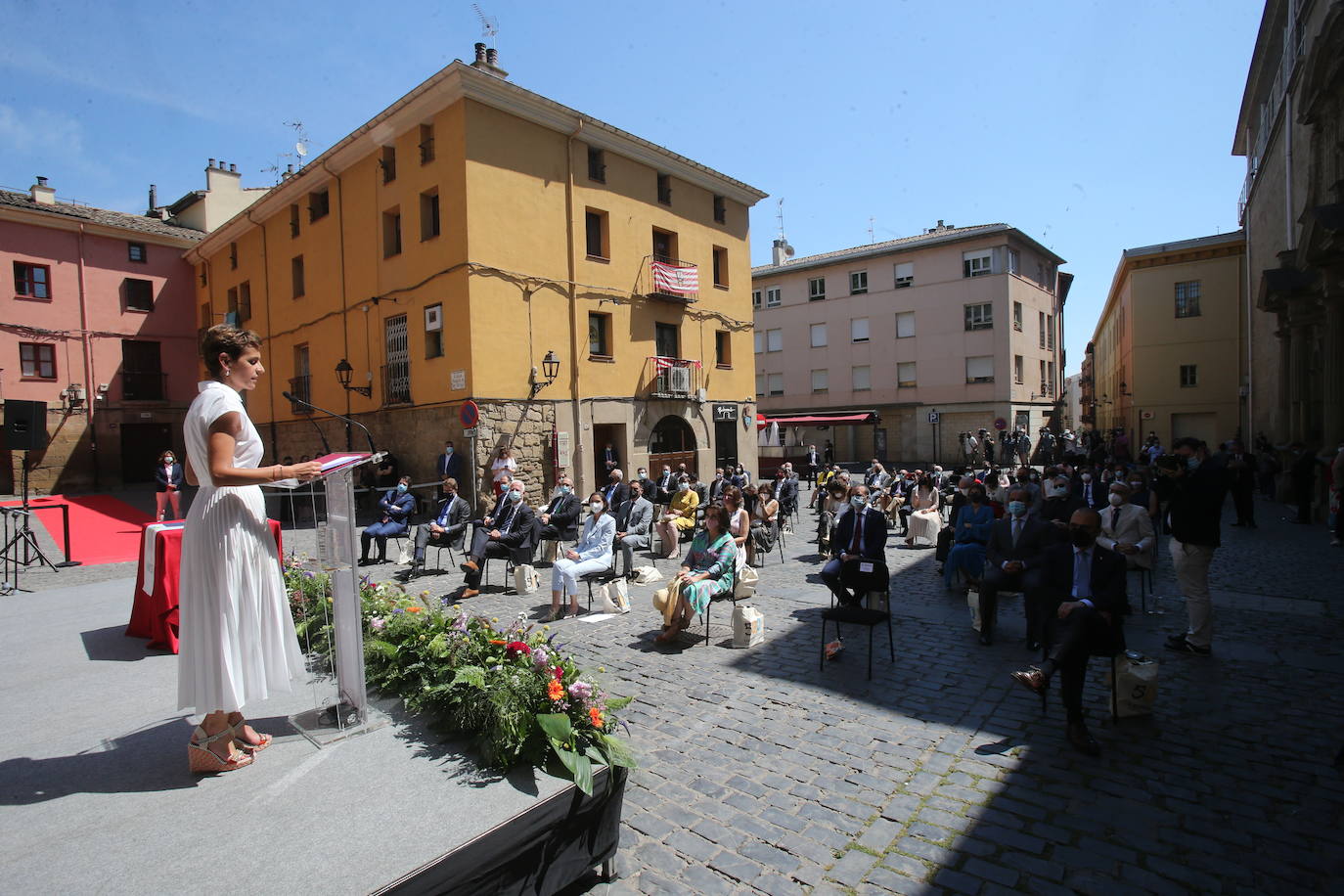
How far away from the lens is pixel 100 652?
18.2 ft

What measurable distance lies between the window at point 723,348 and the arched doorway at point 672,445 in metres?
3.08

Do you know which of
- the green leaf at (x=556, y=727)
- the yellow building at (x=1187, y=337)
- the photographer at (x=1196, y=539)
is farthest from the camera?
the yellow building at (x=1187, y=337)

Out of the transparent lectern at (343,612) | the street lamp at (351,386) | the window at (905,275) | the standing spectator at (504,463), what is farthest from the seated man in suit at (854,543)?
the window at (905,275)

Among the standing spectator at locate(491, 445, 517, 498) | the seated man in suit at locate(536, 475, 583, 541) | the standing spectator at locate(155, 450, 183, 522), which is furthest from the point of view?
the standing spectator at locate(491, 445, 517, 498)

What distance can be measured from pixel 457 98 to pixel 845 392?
2948 centimetres

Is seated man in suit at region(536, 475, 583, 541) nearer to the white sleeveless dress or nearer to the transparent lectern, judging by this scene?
the transparent lectern

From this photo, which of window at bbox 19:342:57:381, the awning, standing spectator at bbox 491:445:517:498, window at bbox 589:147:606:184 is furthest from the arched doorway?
window at bbox 19:342:57:381

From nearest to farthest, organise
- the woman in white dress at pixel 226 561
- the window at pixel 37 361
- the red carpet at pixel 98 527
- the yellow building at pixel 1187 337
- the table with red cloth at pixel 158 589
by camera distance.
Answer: the woman in white dress at pixel 226 561 < the table with red cloth at pixel 158 589 < the red carpet at pixel 98 527 < the window at pixel 37 361 < the yellow building at pixel 1187 337

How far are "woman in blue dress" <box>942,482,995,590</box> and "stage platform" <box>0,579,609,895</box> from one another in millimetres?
7160

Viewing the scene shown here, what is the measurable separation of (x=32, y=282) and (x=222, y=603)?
3106cm

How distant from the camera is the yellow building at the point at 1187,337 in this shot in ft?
107

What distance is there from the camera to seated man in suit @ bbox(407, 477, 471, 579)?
35.3 ft

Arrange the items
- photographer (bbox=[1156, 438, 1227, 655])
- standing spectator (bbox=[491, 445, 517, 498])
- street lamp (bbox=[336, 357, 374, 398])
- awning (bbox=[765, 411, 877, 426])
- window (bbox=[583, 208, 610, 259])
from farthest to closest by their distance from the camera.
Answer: awning (bbox=[765, 411, 877, 426])
window (bbox=[583, 208, 610, 259])
street lamp (bbox=[336, 357, 374, 398])
standing spectator (bbox=[491, 445, 517, 498])
photographer (bbox=[1156, 438, 1227, 655])

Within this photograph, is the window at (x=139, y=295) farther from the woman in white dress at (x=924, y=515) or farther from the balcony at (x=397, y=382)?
the woman in white dress at (x=924, y=515)
